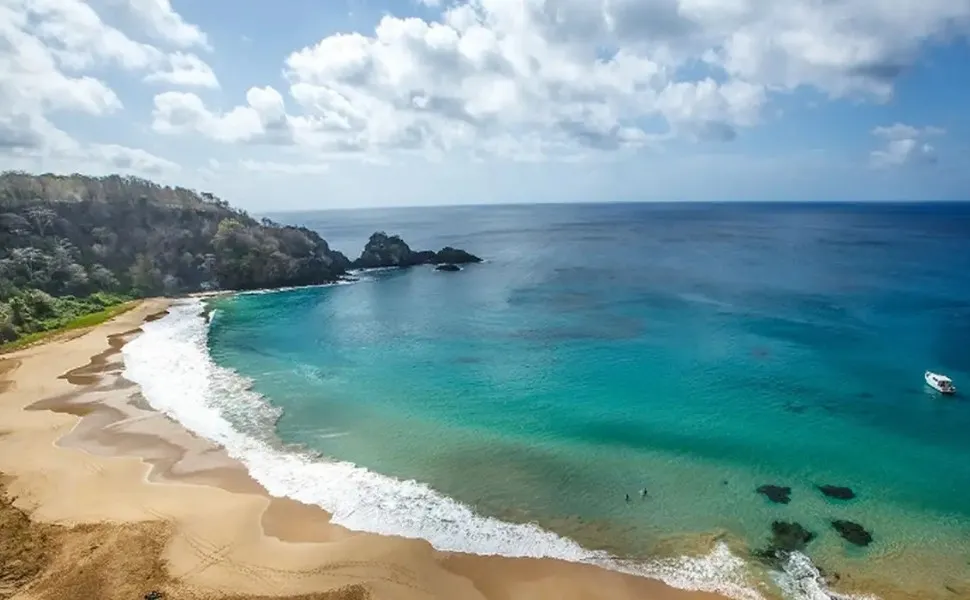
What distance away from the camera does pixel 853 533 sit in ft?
86.9

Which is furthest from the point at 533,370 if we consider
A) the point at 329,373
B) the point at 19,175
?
the point at 19,175

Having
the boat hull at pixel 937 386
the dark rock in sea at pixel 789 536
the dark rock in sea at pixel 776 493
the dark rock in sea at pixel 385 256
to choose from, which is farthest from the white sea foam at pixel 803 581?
the dark rock in sea at pixel 385 256

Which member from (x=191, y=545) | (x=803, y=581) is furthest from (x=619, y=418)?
(x=191, y=545)

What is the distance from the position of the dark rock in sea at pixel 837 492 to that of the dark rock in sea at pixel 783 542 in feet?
13.3

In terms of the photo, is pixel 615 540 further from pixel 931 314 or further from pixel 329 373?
pixel 931 314

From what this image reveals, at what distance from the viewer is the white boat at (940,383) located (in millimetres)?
42406

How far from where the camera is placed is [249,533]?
87.6ft

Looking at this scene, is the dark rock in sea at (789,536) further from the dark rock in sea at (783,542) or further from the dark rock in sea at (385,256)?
the dark rock in sea at (385,256)

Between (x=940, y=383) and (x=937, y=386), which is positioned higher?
(x=940, y=383)

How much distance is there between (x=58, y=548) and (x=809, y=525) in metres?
34.3

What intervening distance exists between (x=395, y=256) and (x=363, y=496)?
92.2 meters

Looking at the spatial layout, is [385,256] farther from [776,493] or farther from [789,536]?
[789,536]

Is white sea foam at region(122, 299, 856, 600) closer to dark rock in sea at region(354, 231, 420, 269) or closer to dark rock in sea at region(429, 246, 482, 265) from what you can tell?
dark rock in sea at region(354, 231, 420, 269)

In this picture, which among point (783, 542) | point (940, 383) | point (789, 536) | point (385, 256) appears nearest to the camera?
point (783, 542)
